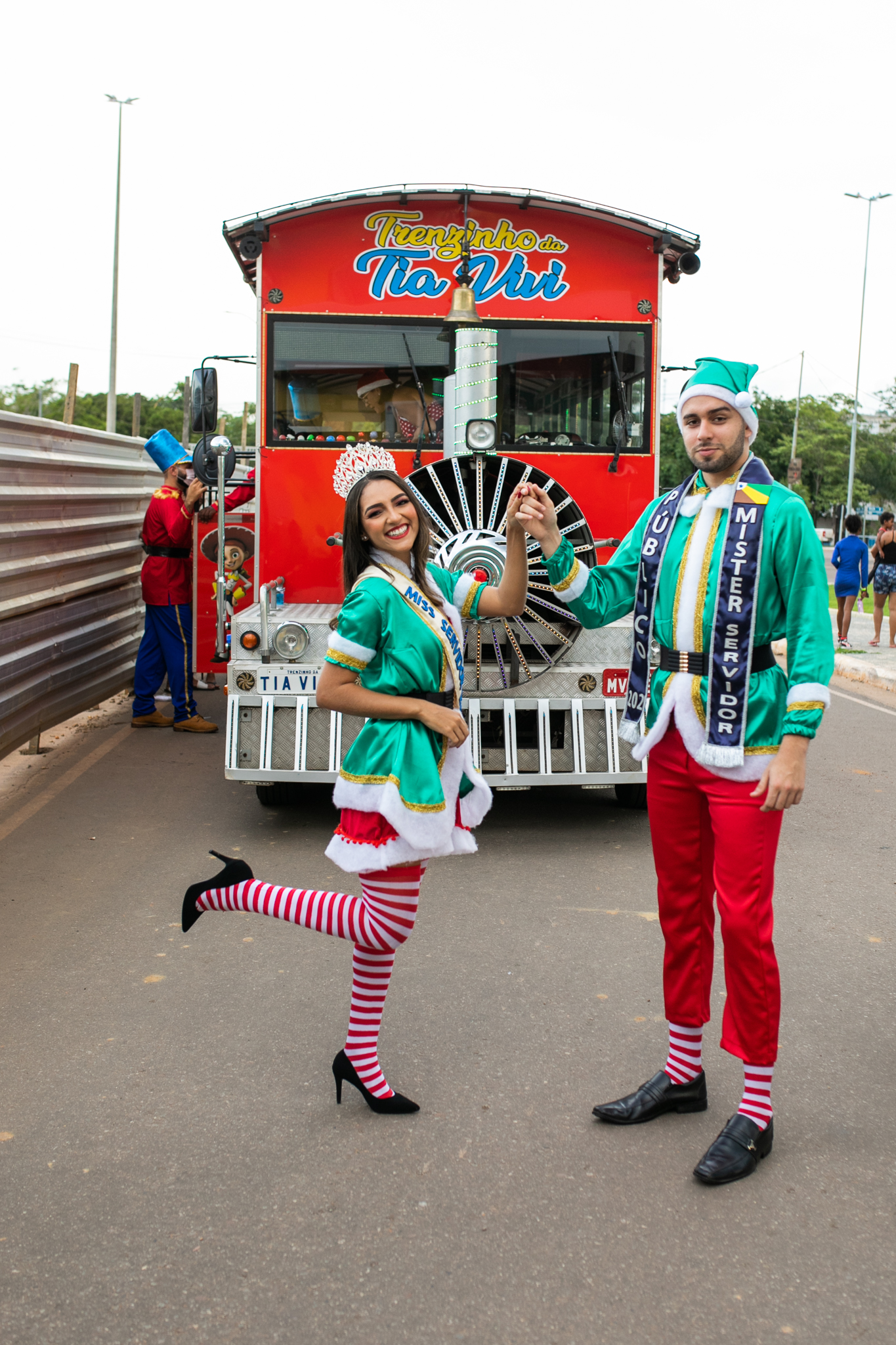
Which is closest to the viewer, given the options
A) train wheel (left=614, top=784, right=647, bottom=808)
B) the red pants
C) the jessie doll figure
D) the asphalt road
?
the asphalt road

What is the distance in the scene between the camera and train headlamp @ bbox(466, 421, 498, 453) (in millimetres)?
6004

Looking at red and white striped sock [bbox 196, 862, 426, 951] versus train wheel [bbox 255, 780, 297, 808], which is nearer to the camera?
red and white striped sock [bbox 196, 862, 426, 951]

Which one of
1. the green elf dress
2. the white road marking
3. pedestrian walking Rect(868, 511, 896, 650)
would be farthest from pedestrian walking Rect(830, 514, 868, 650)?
the green elf dress

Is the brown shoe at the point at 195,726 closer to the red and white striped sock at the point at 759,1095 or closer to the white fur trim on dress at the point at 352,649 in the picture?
the white fur trim on dress at the point at 352,649

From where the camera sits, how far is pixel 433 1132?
3359mm

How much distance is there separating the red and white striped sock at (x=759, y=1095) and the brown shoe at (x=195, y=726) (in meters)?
6.84

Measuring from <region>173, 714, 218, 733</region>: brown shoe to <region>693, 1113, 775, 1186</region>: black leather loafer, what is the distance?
6.81 meters

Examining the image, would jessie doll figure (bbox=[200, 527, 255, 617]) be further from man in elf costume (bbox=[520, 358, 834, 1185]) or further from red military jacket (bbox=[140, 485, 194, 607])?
man in elf costume (bbox=[520, 358, 834, 1185])

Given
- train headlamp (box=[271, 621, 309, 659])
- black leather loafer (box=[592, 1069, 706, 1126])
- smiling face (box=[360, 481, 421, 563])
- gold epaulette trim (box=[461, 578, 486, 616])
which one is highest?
smiling face (box=[360, 481, 421, 563])

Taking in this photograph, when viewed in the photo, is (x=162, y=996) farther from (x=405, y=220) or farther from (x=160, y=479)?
(x=160, y=479)

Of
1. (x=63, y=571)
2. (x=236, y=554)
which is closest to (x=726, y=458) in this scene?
(x=236, y=554)

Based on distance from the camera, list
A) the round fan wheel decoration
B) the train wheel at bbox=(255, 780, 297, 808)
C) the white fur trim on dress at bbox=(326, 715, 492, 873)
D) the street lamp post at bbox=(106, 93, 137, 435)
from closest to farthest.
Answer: the white fur trim on dress at bbox=(326, 715, 492, 873) < the round fan wheel decoration < the train wheel at bbox=(255, 780, 297, 808) < the street lamp post at bbox=(106, 93, 137, 435)

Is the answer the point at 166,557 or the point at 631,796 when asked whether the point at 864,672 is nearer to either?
the point at 631,796

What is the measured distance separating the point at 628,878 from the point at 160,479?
8.54m
